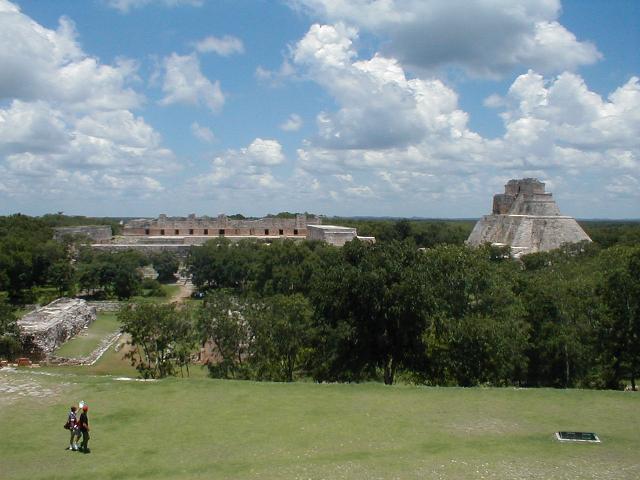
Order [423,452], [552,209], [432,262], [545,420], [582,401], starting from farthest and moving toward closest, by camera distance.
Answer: [552,209]
[432,262]
[582,401]
[545,420]
[423,452]

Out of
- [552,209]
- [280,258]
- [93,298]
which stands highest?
[552,209]

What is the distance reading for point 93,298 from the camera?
31.2 meters

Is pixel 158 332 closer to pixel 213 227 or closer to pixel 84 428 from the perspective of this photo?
pixel 84 428

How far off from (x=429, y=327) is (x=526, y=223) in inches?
1070

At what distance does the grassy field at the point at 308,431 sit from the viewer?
617 cm

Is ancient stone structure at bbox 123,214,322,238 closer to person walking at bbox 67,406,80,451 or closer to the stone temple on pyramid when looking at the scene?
the stone temple on pyramid

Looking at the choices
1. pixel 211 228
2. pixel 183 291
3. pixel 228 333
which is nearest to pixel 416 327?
pixel 228 333

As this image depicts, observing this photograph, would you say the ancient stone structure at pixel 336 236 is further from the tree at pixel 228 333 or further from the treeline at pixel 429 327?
the tree at pixel 228 333

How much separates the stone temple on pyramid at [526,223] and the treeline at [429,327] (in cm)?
2024

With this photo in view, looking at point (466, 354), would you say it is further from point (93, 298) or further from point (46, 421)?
point (93, 298)

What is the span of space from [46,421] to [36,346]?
12630mm

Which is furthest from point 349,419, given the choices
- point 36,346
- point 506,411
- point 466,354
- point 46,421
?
point 36,346

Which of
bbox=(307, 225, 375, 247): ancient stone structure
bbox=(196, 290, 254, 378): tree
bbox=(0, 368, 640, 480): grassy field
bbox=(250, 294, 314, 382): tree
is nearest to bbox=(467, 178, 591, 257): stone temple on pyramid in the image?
bbox=(307, 225, 375, 247): ancient stone structure

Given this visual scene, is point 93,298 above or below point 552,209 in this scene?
below
